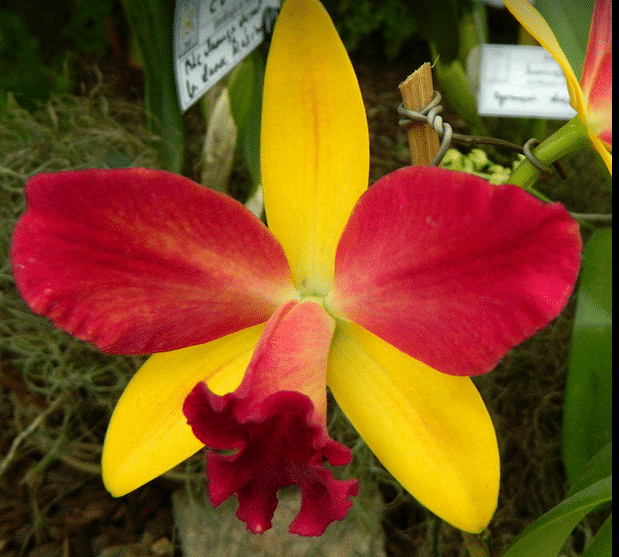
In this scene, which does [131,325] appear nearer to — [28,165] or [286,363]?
[286,363]

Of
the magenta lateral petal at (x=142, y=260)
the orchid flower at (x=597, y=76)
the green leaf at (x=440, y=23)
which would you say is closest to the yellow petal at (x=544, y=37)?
the orchid flower at (x=597, y=76)

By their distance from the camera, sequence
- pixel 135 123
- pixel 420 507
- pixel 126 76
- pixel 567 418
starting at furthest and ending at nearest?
pixel 126 76
pixel 135 123
pixel 420 507
pixel 567 418

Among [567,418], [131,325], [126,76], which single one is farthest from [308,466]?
[126,76]

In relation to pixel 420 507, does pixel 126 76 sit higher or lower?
higher

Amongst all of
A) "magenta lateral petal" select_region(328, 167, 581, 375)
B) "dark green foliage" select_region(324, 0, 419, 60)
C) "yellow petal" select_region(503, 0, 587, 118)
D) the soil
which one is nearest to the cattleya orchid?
"magenta lateral petal" select_region(328, 167, 581, 375)

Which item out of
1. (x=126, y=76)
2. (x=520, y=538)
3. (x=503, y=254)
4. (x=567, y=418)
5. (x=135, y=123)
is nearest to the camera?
(x=503, y=254)

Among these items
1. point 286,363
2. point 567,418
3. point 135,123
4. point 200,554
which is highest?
point 286,363

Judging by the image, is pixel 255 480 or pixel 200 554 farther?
pixel 200 554
